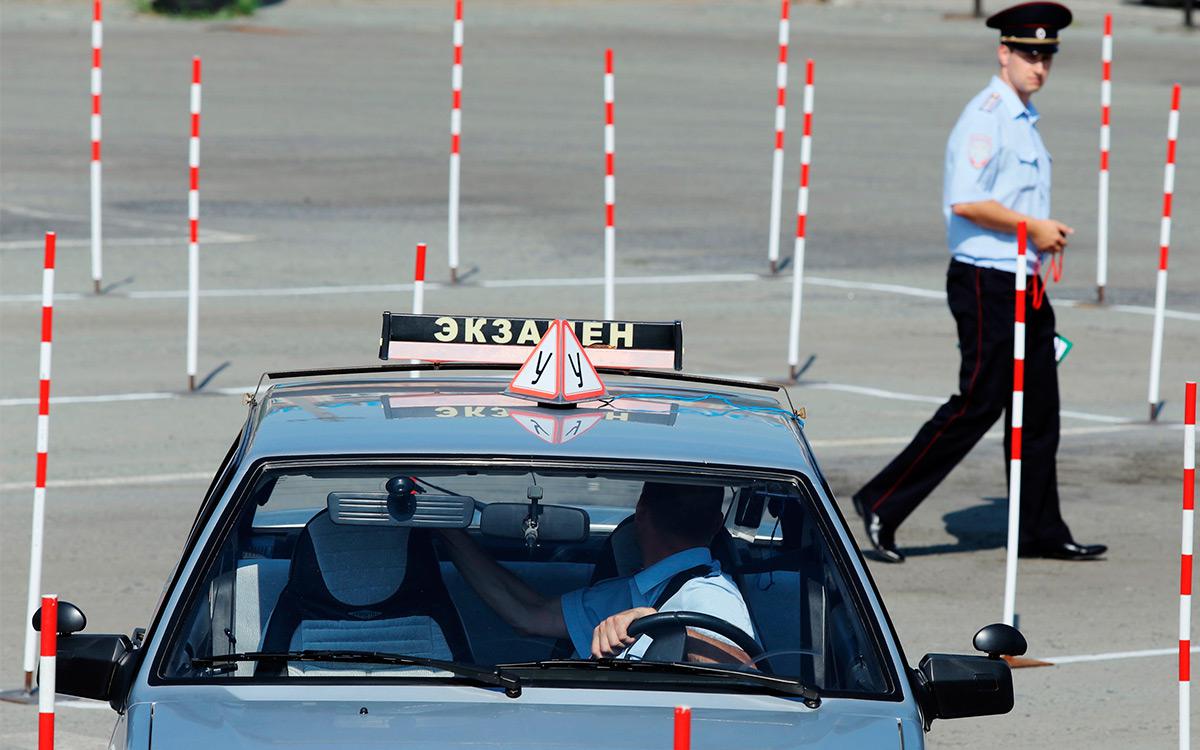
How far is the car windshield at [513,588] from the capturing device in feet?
14.3

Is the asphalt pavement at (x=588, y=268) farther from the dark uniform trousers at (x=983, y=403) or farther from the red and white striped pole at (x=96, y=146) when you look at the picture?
the dark uniform trousers at (x=983, y=403)

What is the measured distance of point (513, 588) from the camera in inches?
187

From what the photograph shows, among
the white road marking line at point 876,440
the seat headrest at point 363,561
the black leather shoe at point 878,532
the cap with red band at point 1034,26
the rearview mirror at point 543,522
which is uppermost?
the cap with red band at point 1034,26

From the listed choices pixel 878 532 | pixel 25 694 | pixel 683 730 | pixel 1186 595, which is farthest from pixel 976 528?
pixel 683 730

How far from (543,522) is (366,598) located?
44cm

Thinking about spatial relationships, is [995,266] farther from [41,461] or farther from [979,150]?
[41,461]

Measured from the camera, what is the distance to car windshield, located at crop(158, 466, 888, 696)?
14.3 feet

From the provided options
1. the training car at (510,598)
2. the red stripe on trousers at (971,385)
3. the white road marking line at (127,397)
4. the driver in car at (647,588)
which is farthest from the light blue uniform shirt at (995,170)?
the white road marking line at (127,397)

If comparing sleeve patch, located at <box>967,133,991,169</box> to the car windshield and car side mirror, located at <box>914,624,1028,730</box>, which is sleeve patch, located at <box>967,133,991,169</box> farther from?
car side mirror, located at <box>914,624,1028,730</box>

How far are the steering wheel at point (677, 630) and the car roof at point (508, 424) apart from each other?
1.14 feet

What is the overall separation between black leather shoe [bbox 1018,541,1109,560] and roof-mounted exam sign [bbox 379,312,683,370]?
414cm

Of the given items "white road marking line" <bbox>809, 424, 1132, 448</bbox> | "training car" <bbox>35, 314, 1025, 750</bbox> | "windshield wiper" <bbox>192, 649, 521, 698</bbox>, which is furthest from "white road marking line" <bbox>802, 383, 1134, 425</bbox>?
"windshield wiper" <bbox>192, 649, 521, 698</bbox>

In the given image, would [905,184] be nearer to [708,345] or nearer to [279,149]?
[279,149]

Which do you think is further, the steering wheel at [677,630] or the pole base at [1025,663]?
the pole base at [1025,663]
